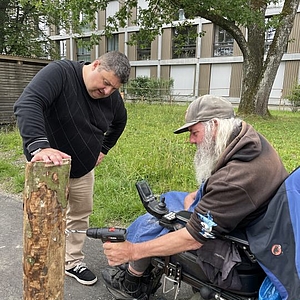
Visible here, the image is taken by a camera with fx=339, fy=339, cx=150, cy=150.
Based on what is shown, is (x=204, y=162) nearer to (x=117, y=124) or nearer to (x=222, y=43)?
(x=117, y=124)

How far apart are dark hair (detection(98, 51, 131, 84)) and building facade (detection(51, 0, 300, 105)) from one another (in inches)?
923

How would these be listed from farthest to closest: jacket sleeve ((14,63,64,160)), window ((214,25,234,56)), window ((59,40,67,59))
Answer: window ((59,40,67,59))
window ((214,25,234,56))
jacket sleeve ((14,63,64,160))

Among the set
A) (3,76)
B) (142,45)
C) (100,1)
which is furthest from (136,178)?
(142,45)

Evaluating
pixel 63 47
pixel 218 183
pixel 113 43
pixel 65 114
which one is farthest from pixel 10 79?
pixel 63 47

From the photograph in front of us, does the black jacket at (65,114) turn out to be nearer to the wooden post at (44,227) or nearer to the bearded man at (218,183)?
the wooden post at (44,227)

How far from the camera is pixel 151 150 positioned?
609 cm

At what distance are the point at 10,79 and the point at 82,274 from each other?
7.48 meters

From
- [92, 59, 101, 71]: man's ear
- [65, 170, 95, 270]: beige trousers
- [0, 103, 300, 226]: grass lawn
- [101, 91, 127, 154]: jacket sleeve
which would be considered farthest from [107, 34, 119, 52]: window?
[92, 59, 101, 71]: man's ear

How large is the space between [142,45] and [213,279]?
41.2 feet

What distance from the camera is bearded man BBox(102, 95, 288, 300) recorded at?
174 cm

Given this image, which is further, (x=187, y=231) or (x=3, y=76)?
(x=3, y=76)

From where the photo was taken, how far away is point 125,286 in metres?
2.46

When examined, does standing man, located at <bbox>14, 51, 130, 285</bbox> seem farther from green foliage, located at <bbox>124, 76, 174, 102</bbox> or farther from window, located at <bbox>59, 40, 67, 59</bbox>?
window, located at <bbox>59, 40, 67, 59</bbox>

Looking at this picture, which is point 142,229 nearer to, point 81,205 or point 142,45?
point 81,205
